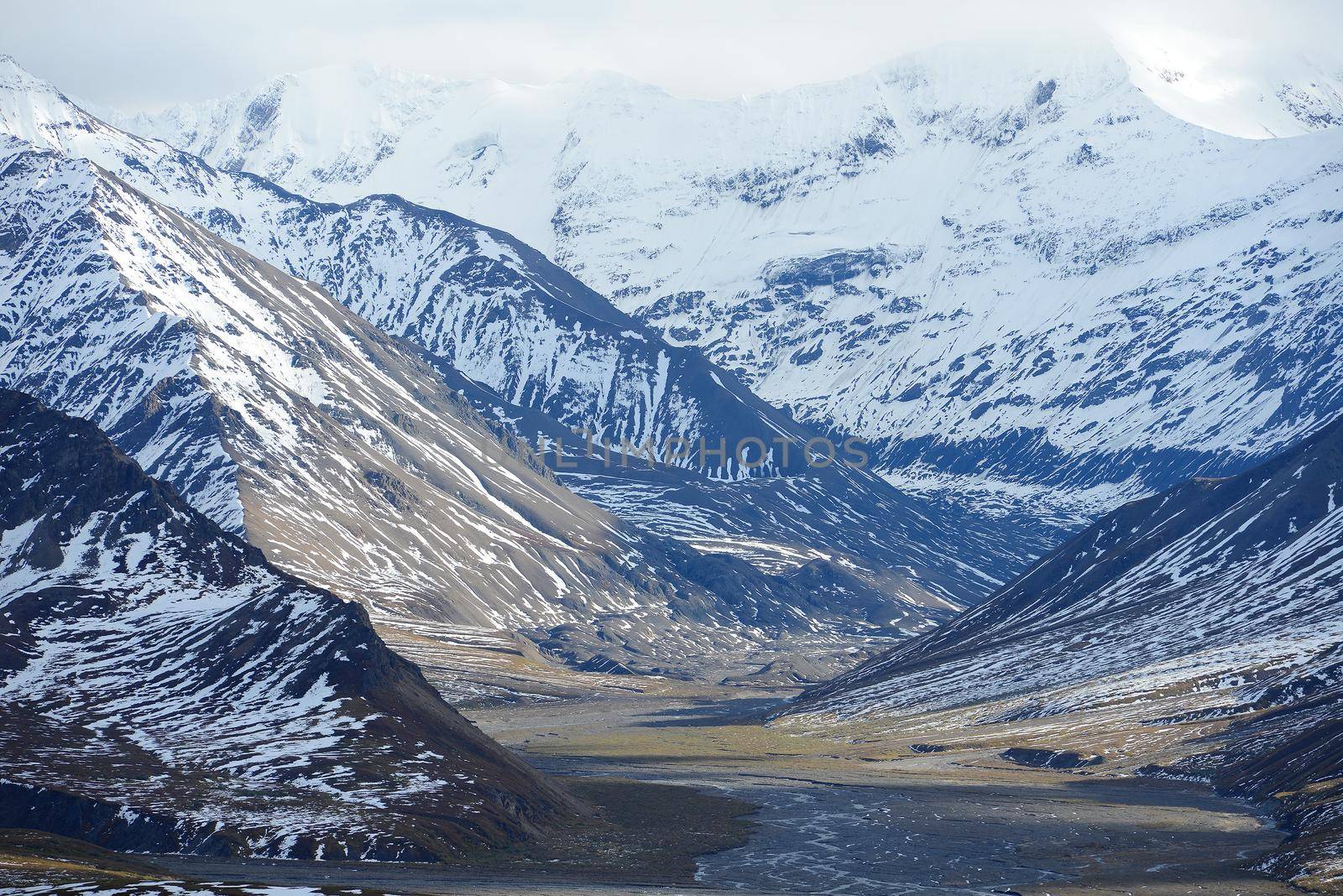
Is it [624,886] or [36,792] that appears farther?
[36,792]

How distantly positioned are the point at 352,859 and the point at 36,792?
31198mm

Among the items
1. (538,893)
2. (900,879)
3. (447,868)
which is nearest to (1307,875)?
(900,879)

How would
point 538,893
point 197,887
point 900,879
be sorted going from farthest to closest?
point 900,879 → point 538,893 → point 197,887

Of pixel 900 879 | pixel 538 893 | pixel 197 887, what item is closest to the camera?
pixel 197 887

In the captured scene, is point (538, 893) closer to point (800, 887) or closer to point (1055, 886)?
point (800, 887)

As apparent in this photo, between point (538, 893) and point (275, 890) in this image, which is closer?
point (275, 890)

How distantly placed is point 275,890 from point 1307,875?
88.5m

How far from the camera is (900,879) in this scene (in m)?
193

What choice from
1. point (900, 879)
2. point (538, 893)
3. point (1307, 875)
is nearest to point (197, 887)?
point (538, 893)

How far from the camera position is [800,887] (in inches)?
7441

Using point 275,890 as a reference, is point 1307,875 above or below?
below

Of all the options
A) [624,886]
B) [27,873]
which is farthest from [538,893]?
[27,873]

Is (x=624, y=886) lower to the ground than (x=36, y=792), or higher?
lower

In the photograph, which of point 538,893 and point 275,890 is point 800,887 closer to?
point 538,893
